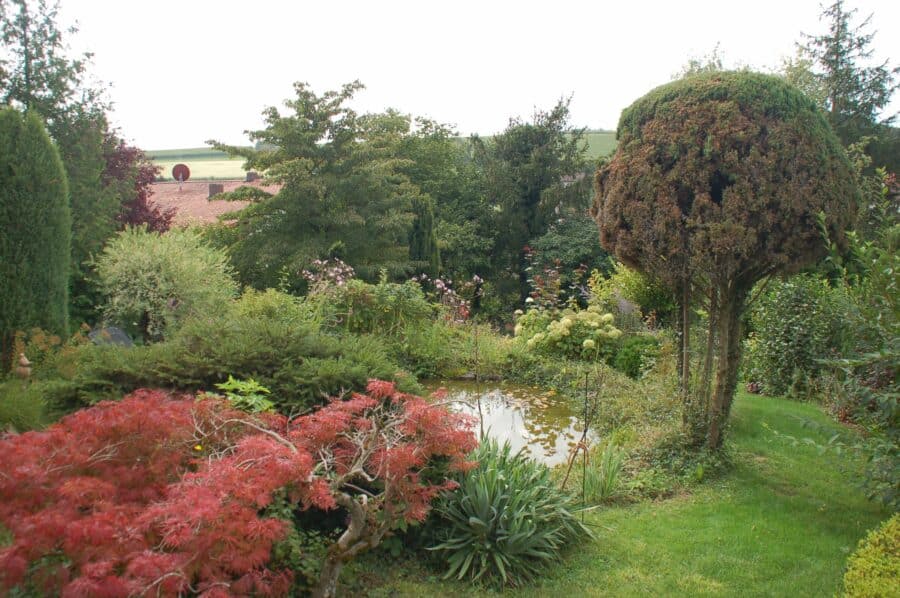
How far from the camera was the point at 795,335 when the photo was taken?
7.49 m

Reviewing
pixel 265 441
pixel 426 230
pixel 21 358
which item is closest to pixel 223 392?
pixel 265 441

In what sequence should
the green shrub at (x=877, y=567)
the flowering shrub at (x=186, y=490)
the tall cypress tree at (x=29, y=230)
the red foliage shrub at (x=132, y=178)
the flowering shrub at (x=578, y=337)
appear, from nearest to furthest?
1. the flowering shrub at (x=186, y=490)
2. the green shrub at (x=877, y=567)
3. the tall cypress tree at (x=29, y=230)
4. the flowering shrub at (x=578, y=337)
5. the red foliage shrub at (x=132, y=178)

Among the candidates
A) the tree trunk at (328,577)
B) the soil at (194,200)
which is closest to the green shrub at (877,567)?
the tree trunk at (328,577)

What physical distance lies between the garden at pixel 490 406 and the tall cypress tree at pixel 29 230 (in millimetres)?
27

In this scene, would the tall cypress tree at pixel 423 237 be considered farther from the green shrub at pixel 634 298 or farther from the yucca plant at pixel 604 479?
the yucca plant at pixel 604 479

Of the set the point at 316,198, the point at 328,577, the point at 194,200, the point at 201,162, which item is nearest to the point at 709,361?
the point at 328,577

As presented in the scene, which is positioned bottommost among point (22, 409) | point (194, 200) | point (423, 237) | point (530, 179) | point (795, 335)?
point (22, 409)

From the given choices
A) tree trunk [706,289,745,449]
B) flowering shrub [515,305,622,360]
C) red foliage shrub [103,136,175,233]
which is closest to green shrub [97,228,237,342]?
red foliage shrub [103,136,175,233]

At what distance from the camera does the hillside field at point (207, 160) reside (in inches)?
1422

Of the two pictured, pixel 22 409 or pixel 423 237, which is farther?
pixel 423 237

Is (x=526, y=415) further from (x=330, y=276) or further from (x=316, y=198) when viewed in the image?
(x=316, y=198)

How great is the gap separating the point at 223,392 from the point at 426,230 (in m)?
12.1

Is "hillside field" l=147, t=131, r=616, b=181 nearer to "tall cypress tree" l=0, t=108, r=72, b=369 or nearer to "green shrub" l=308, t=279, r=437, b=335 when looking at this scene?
"green shrub" l=308, t=279, r=437, b=335

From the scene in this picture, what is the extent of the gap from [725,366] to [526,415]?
277 cm
